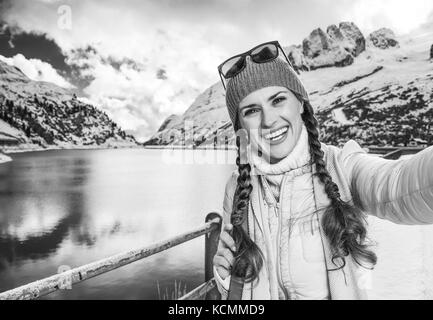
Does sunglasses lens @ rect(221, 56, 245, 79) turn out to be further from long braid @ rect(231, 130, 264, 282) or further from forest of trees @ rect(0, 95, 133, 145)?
forest of trees @ rect(0, 95, 133, 145)

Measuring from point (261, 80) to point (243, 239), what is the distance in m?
0.82

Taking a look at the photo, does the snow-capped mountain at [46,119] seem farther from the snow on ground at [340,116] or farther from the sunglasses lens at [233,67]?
the sunglasses lens at [233,67]

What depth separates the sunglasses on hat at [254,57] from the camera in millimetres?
1698

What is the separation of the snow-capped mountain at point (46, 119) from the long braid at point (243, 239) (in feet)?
379

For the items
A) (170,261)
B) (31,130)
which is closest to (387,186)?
(170,261)

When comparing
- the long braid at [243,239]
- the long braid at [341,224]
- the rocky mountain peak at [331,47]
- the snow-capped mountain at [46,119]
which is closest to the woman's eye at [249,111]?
the long braid at [243,239]

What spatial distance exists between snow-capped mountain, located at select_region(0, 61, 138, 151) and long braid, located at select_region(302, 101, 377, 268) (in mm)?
115818

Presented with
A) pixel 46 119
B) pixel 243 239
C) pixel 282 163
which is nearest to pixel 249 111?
pixel 282 163

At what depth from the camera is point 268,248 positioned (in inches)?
53.0

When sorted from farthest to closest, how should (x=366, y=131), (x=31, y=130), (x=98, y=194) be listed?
1. (x=31, y=130)
2. (x=366, y=131)
3. (x=98, y=194)

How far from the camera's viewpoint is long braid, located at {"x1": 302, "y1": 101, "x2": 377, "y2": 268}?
1277 millimetres

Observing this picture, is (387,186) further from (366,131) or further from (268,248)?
(366,131)

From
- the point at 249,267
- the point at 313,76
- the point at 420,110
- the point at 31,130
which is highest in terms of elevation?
the point at 313,76

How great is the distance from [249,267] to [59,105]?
184402 millimetres
